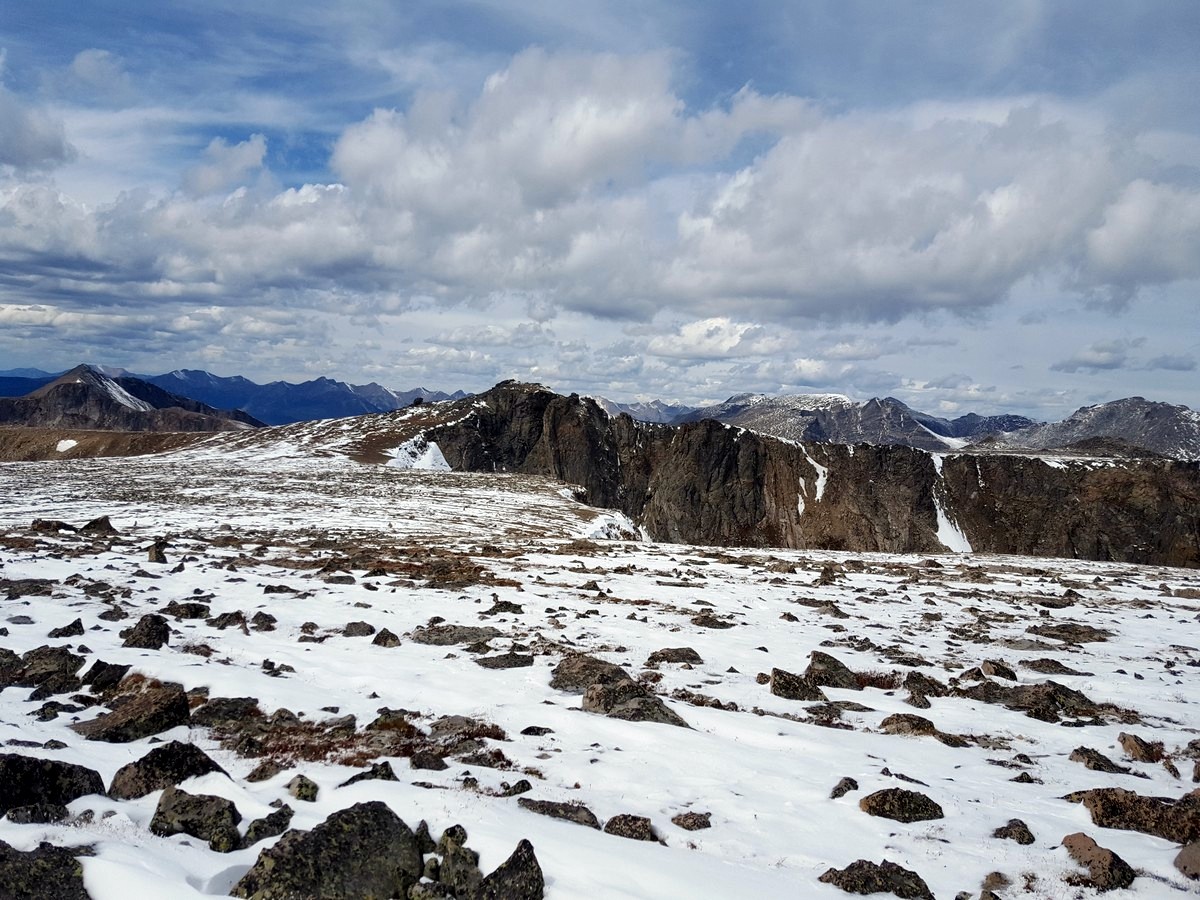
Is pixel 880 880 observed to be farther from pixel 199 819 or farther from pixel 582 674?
pixel 582 674

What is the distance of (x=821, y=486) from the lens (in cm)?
12744

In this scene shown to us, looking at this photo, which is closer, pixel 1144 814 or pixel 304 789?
pixel 304 789

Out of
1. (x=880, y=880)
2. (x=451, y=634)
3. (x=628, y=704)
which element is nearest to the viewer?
(x=880, y=880)

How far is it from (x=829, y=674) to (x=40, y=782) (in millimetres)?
12714

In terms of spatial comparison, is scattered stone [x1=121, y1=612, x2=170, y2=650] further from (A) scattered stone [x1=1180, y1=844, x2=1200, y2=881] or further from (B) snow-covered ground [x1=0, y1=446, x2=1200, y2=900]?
(A) scattered stone [x1=1180, y1=844, x2=1200, y2=881]

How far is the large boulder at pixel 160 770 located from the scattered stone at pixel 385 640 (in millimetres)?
6709

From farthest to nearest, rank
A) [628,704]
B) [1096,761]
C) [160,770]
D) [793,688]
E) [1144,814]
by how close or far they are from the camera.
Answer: [793,688], [628,704], [1096,761], [1144,814], [160,770]

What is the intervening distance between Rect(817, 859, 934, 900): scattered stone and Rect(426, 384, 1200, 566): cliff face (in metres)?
104

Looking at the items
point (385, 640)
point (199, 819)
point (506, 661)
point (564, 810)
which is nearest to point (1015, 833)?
point (564, 810)

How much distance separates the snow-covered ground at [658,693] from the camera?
22.2 feet

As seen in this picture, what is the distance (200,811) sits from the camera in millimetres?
6691

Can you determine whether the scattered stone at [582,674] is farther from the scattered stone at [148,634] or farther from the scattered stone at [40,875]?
the scattered stone at [40,875]

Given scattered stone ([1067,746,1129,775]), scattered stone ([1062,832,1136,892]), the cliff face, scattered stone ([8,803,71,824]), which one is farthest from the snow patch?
scattered stone ([1062,832,1136,892])

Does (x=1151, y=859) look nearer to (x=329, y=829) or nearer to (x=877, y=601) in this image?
(x=329, y=829)
